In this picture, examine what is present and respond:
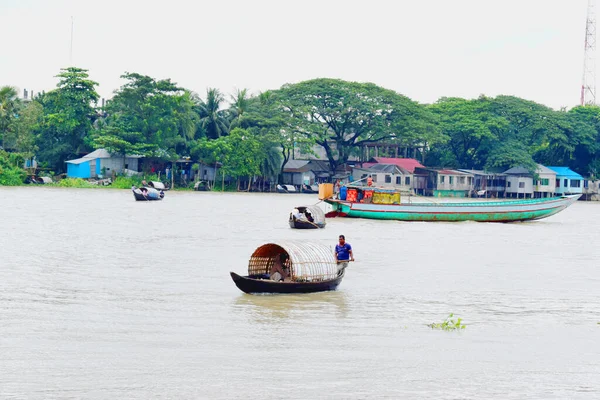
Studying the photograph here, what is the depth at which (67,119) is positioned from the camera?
5712 cm

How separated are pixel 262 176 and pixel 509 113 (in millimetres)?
22533

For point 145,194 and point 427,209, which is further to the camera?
point 145,194

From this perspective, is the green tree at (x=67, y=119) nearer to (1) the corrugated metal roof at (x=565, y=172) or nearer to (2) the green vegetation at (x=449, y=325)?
(1) the corrugated metal roof at (x=565, y=172)

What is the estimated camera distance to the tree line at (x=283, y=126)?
5709cm

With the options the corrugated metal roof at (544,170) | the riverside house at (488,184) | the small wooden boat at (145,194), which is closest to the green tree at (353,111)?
the riverside house at (488,184)

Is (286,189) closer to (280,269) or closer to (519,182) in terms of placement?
(519,182)

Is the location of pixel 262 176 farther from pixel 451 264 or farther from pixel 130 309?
pixel 130 309

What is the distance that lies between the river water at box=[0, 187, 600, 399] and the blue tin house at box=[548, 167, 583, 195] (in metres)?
48.2

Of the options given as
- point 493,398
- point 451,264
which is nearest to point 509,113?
point 451,264

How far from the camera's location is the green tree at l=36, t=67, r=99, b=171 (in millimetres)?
56938

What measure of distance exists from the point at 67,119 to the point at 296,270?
46493mm

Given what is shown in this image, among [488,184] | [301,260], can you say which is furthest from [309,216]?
[488,184]

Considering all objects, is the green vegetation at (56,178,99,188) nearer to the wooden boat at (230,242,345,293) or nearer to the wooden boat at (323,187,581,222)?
the wooden boat at (323,187,581,222)

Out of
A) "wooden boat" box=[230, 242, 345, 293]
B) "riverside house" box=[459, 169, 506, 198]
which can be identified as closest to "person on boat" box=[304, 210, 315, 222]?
"wooden boat" box=[230, 242, 345, 293]
